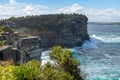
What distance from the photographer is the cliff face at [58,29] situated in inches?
5379

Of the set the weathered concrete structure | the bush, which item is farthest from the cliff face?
the bush

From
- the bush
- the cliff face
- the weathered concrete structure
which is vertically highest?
the bush

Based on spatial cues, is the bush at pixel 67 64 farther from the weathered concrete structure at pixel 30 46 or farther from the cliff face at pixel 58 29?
the cliff face at pixel 58 29

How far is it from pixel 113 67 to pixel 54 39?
59.8 metres

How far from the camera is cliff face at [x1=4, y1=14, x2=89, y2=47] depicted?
136625 millimetres

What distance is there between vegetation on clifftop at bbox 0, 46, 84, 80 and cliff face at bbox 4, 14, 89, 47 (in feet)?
344

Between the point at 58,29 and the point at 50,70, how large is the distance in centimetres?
11821

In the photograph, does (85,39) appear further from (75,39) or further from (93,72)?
(93,72)

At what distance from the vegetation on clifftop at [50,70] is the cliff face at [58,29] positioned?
10472 cm

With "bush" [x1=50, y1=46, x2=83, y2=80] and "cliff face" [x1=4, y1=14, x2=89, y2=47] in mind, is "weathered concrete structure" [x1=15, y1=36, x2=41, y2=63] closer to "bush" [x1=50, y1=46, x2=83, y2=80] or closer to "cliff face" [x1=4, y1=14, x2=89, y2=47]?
"bush" [x1=50, y1=46, x2=83, y2=80]

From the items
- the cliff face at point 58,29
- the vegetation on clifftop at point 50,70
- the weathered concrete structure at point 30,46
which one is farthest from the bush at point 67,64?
the cliff face at point 58,29

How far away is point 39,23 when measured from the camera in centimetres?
14638

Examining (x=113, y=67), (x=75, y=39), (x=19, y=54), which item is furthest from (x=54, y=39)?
(x=19, y=54)

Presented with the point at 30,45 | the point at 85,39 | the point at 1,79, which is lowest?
the point at 85,39
